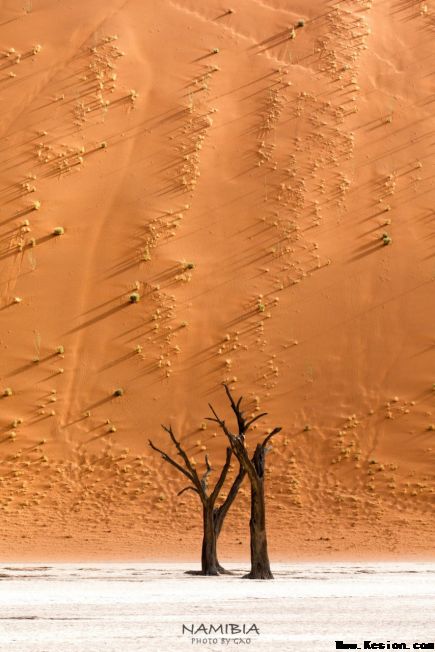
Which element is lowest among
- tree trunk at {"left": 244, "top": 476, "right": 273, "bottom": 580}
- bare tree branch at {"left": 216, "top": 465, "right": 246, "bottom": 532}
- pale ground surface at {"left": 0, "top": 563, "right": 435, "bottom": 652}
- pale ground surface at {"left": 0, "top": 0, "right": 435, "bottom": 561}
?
pale ground surface at {"left": 0, "top": 563, "right": 435, "bottom": 652}

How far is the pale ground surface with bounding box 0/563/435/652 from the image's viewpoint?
10.7 metres

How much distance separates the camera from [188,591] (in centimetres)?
1788

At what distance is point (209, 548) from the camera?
77.9ft

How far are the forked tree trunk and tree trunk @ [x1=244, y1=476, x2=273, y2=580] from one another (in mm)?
A: 2520

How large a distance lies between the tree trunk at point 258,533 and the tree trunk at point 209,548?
2520 mm

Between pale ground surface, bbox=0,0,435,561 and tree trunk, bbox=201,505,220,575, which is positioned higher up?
pale ground surface, bbox=0,0,435,561

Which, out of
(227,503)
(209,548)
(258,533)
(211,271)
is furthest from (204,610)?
(211,271)

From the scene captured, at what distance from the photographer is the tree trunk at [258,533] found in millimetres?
20500

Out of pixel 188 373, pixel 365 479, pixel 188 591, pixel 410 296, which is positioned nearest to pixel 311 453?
pixel 365 479

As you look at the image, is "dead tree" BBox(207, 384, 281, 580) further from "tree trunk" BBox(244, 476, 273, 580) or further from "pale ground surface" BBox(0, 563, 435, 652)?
"pale ground surface" BBox(0, 563, 435, 652)

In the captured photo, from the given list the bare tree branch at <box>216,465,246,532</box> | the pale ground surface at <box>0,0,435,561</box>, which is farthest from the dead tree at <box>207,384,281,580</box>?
the pale ground surface at <box>0,0,435,561</box>

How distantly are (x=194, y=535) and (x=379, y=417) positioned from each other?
7.21 meters

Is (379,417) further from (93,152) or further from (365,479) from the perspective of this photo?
(93,152)

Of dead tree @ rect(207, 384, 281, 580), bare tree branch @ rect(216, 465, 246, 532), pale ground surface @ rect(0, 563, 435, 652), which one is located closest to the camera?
pale ground surface @ rect(0, 563, 435, 652)
